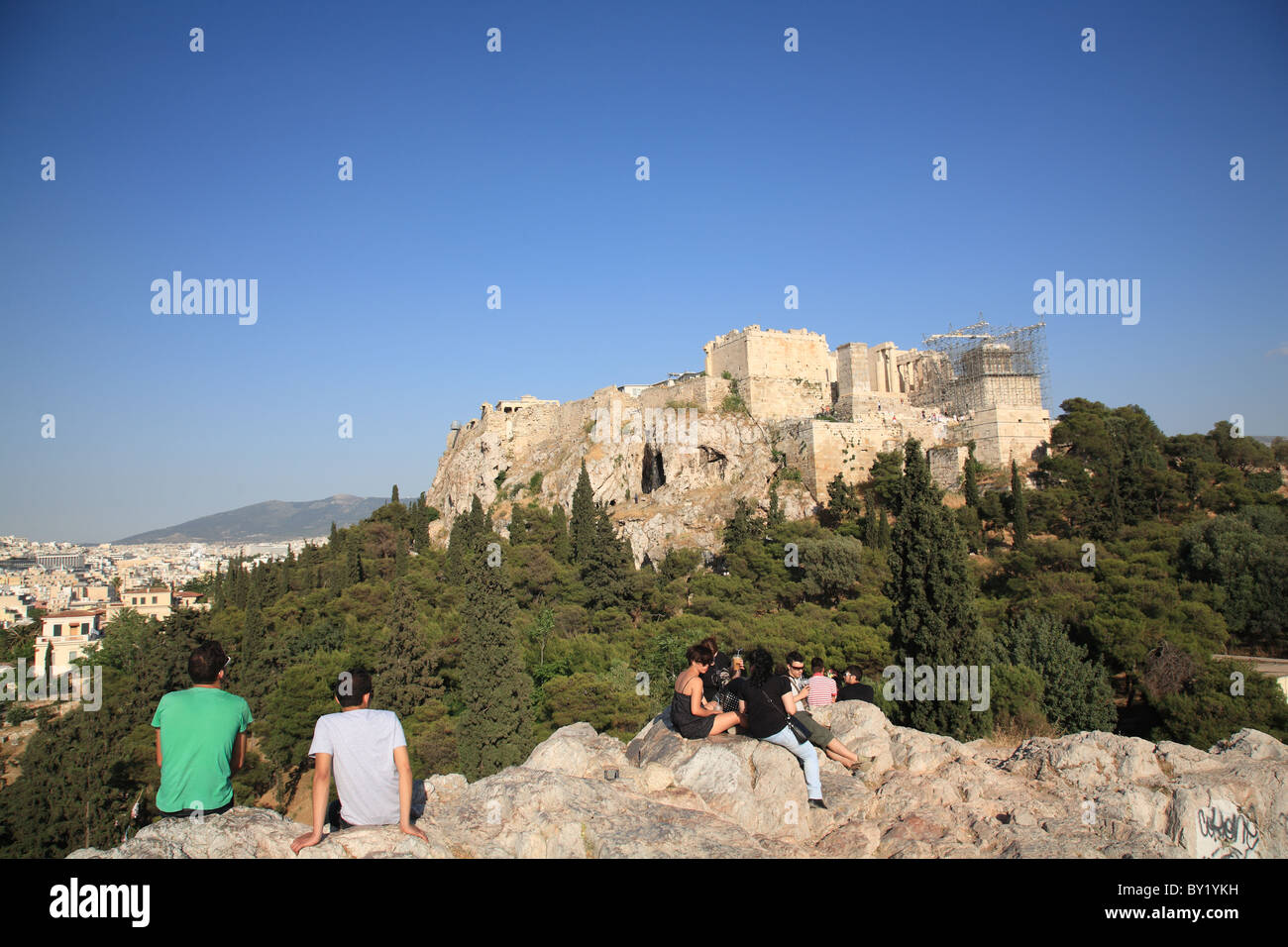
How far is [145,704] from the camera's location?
2948cm

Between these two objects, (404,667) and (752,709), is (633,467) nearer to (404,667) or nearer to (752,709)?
(404,667)

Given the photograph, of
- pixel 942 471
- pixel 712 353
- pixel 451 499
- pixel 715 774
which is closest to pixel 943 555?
pixel 715 774

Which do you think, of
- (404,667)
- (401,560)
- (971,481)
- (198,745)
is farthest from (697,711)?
(401,560)

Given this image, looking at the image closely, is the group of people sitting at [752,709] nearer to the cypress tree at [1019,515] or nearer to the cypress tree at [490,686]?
the cypress tree at [490,686]

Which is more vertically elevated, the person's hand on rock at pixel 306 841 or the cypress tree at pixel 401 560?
the person's hand on rock at pixel 306 841

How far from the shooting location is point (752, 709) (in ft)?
24.3

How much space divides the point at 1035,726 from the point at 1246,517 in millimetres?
23743

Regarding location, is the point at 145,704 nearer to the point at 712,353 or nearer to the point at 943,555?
the point at 943,555

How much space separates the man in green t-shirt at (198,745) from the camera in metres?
4.98

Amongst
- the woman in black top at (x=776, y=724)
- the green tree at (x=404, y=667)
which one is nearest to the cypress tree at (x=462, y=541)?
the green tree at (x=404, y=667)

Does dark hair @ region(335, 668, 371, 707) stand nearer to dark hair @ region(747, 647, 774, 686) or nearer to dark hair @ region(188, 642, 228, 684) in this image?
dark hair @ region(188, 642, 228, 684)

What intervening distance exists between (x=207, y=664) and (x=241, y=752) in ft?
2.09

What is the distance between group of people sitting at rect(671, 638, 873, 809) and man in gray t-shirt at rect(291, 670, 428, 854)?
9.70 ft
